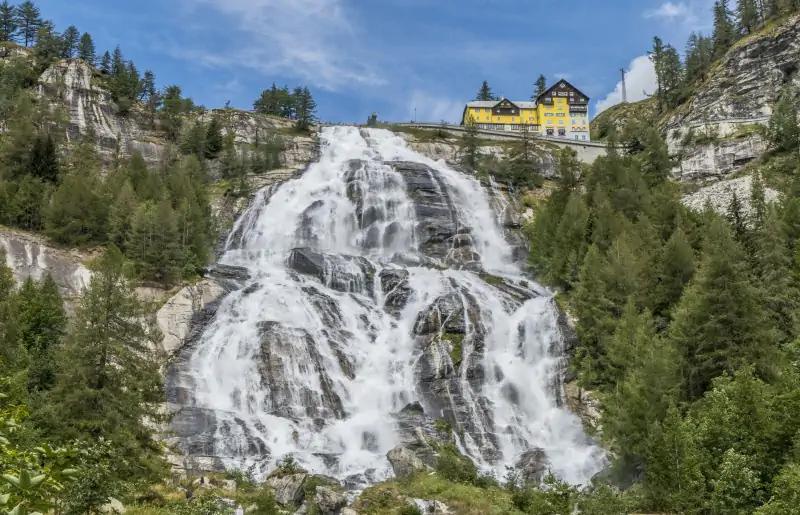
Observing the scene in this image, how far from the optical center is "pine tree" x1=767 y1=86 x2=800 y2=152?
60.9 m

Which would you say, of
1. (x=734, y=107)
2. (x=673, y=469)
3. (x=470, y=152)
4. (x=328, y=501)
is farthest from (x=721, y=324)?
(x=734, y=107)

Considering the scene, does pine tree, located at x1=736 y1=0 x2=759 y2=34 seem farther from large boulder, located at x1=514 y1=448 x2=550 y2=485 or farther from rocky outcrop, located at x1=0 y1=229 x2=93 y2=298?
rocky outcrop, located at x1=0 y1=229 x2=93 y2=298

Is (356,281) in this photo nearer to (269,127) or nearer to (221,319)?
(221,319)

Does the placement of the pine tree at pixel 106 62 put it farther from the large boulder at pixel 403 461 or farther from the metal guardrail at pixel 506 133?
the large boulder at pixel 403 461

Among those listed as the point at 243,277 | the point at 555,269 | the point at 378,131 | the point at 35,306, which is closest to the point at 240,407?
the point at 35,306

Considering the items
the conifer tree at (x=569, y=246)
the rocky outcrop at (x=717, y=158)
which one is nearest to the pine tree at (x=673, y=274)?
the conifer tree at (x=569, y=246)

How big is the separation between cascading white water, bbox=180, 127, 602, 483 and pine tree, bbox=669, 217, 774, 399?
7.25 meters

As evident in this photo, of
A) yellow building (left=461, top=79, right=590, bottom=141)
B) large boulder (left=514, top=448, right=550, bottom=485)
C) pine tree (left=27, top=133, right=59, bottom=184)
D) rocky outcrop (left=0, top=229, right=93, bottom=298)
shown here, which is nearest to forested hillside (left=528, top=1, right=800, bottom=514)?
large boulder (left=514, top=448, right=550, bottom=485)

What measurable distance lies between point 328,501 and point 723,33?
9014cm

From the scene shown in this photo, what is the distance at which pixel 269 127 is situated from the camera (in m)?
85.0

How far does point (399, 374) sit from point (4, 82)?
6323 centimetres

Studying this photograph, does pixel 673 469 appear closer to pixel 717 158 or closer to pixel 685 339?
pixel 685 339

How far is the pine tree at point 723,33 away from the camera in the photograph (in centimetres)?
8719

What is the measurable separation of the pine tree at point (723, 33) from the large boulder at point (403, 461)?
266ft
